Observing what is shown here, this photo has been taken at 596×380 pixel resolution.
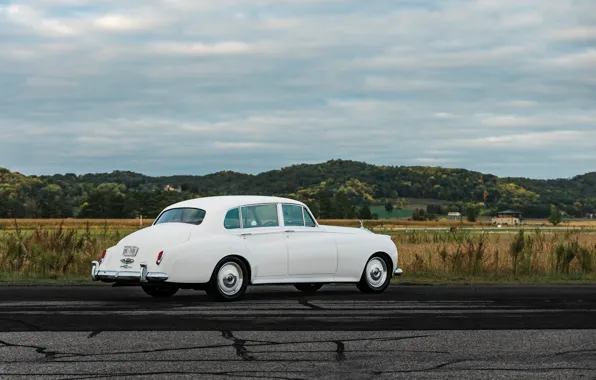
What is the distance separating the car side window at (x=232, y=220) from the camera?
53.6 ft

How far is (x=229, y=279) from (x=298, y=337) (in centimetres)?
495

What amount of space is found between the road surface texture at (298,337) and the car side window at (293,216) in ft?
4.24

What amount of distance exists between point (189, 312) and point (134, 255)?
229 centimetres

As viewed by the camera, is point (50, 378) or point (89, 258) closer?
point (50, 378)

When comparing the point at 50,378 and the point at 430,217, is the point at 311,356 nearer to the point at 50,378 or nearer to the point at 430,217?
the point at 50,378

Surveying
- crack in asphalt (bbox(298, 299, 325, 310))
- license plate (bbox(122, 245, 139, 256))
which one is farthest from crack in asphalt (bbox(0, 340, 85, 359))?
crack in asphalt (bbox(298, 299, 325, 310))

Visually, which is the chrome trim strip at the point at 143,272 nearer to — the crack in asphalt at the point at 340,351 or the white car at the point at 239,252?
the white car at the point at 239,252

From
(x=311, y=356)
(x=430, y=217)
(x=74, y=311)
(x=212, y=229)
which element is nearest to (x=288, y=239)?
(x=212, y=229)

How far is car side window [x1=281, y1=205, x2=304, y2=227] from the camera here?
17.2m

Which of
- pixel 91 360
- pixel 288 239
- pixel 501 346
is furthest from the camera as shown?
pixel 288 239

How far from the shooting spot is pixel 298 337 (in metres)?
11.1

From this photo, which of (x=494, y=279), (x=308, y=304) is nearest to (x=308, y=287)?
(x=308, y=304)

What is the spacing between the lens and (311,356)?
31.8 ft

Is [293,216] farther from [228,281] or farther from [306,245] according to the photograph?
[228,281]
